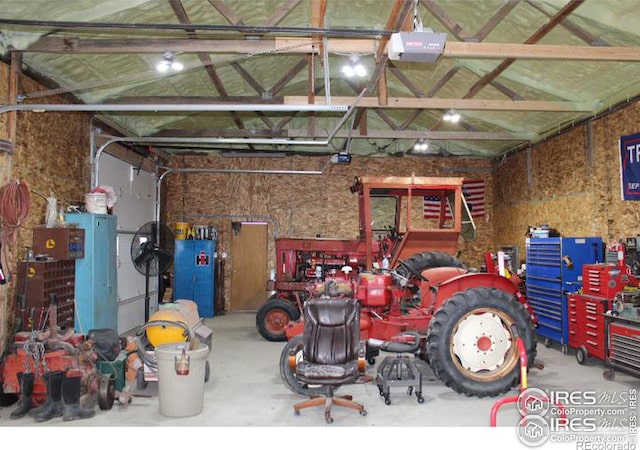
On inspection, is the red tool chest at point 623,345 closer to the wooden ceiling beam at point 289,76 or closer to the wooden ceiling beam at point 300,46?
the wooden ceiling beam at point 300,46

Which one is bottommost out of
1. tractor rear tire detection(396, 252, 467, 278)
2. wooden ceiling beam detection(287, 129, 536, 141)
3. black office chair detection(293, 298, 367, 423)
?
black office chair detection(293, 298, 367, 423)

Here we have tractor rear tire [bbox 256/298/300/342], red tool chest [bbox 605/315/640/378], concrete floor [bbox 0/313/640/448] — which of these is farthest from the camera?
tractor rear tire [bbox 256/298/300/342]

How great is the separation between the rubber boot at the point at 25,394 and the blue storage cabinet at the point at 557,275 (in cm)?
581

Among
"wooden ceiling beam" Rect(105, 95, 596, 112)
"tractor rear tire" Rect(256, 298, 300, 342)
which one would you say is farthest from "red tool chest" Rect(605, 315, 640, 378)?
"tractor rear tire" Rect(256, 298, 300, 342)

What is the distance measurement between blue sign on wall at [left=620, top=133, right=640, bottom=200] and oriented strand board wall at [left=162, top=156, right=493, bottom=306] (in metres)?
4.74

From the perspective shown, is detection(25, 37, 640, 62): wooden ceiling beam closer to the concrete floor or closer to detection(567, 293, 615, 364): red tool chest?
detection(567, 293, 615, 364): red tool chest

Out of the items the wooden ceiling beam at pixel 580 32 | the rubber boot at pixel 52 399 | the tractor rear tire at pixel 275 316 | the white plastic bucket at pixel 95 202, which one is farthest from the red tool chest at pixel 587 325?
the white plastic bucket at pixel 95 202

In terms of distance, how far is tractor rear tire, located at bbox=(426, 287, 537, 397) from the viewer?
14.5 feet

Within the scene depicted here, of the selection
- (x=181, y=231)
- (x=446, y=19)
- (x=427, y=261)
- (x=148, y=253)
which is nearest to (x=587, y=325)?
(x=427, y=261)

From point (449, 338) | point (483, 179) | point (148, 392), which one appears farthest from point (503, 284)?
point (483, 179)

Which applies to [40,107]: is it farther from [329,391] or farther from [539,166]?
[539,166]

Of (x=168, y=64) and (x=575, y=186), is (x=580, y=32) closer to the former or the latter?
(x=575, y=186)

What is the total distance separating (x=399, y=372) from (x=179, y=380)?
74.5 inches

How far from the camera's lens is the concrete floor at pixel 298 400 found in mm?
3869
